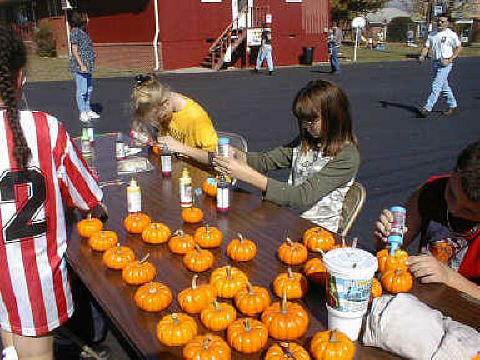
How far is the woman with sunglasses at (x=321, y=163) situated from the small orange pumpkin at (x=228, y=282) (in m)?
1.00

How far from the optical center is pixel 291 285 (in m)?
1.96

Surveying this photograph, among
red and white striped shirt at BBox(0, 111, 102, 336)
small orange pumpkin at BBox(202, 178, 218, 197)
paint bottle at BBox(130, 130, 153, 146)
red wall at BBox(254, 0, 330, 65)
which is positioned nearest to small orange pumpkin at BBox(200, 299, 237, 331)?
red and white striped shirt at BBox(0, 111, 102, 336)

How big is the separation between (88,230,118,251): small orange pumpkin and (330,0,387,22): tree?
124ft

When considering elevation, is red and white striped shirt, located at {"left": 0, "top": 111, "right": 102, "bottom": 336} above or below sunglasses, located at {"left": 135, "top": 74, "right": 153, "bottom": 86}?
below

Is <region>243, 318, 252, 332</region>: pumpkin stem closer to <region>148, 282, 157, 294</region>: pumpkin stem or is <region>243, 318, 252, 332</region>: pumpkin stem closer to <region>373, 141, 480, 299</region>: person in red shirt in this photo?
<region>148, 282, 157, 294</region>: pumpkin stem

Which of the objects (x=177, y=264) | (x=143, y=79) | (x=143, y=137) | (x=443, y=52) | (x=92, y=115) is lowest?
(x=92, y=115)

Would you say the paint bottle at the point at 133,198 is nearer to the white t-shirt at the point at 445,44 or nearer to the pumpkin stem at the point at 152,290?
the pumpkin stem at the point at 152,290

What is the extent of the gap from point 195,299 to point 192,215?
951mm

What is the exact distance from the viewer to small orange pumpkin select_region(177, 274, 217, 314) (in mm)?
1847

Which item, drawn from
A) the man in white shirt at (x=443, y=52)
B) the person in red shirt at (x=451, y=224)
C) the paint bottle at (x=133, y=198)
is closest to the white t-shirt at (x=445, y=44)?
the man in white shirt at (x=443, y=52)

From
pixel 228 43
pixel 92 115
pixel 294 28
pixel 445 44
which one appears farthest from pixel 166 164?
pixel 294 28

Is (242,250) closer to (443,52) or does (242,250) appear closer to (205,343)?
(205,343)

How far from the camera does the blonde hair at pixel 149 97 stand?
402 centimetres

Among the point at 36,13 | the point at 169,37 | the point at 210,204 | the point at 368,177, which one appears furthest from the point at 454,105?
the point at 36,13
